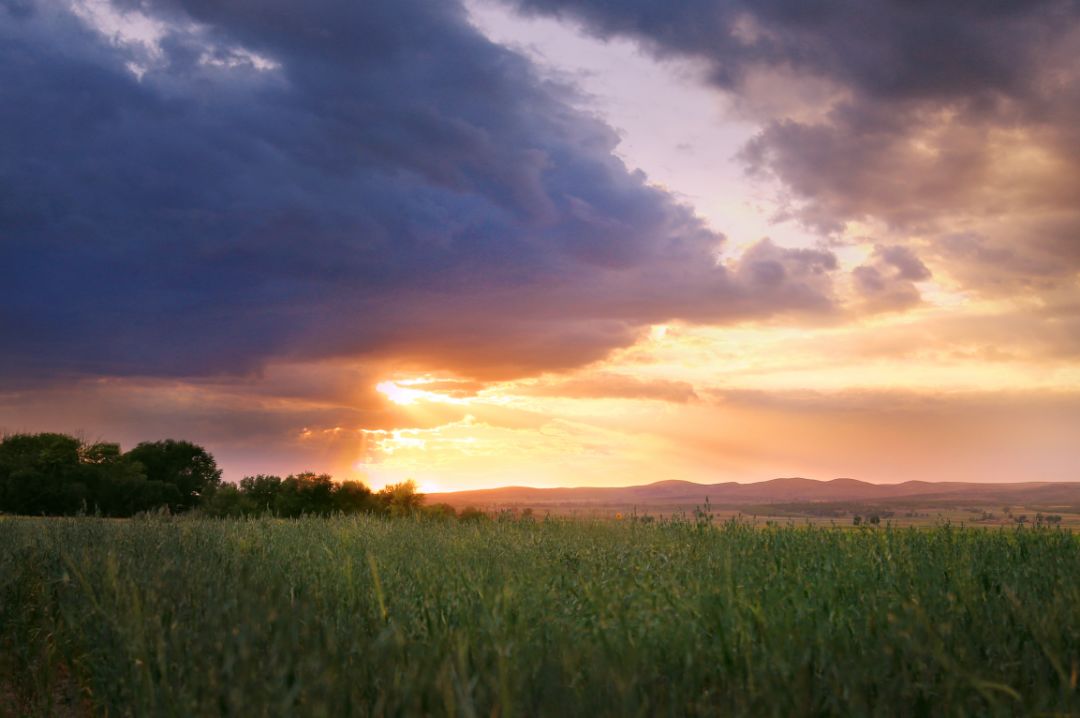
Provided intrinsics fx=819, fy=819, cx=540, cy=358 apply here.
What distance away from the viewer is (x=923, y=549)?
7477 mm

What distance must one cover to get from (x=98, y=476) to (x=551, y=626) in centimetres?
2003

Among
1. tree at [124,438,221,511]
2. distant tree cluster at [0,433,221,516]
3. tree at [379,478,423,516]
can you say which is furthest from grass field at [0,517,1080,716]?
tree at [124,438,221,511]

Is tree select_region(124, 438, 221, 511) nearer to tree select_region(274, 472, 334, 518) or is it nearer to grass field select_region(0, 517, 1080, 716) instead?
tree select_region(274, 472, 334, 518)

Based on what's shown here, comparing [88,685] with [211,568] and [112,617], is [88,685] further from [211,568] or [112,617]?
[112,617]

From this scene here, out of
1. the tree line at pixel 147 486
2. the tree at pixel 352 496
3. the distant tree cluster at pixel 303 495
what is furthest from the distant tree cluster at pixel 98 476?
A: the tree at pixel 352 496

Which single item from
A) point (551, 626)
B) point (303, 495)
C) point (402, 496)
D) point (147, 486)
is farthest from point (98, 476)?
point (551, 626)

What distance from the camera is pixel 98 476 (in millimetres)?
20859

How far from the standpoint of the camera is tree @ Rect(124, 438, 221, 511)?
75.2 ft

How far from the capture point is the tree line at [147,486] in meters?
19.1

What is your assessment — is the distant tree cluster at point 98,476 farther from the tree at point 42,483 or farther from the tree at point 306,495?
the tree at point 306,495

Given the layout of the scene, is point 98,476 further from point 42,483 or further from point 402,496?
point 402,496

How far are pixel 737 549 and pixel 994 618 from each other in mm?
3326

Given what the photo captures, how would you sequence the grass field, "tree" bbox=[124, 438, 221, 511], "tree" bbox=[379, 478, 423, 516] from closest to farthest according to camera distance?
the grass field
"tree" bbox=[379, 478, 423, 516]
"tree" bbox=[124, 438, 221, 511]

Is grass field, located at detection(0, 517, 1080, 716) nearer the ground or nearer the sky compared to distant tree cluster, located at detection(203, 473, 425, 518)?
nearer the ground
